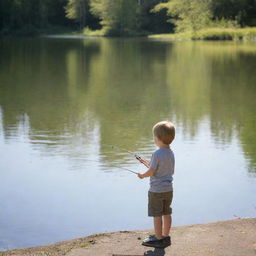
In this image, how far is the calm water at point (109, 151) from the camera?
17.5 feet

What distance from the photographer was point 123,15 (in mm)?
59250

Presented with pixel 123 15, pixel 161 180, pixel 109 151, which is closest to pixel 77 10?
pixel 123 15

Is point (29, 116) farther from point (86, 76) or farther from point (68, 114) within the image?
point (86, 76)

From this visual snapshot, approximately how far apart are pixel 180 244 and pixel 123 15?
56622 mm

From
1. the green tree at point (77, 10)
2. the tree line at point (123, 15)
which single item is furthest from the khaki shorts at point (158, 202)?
the green tree at point (77, 10)

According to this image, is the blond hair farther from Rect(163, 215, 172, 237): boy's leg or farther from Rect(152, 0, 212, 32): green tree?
Rect(152, 0, 212, 32): green tree

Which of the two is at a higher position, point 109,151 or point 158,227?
point 158,227

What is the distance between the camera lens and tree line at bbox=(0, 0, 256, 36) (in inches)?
1976

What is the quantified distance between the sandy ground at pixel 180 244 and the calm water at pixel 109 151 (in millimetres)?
717

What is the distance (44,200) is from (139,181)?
3.81 ft

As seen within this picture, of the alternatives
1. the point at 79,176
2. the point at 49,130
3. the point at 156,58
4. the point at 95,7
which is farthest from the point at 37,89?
the point at 95,7

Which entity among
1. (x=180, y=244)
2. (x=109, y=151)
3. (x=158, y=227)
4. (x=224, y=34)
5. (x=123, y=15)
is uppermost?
(x=123, y=15)

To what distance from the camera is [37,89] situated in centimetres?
1515

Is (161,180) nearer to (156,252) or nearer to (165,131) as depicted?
(165,131)
